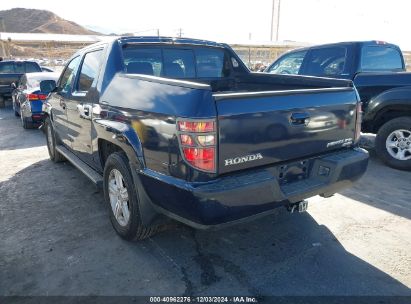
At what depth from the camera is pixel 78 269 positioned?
9.57ft

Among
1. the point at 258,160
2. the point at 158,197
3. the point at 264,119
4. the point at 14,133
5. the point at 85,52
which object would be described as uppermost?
the point at 85,52

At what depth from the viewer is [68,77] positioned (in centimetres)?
479

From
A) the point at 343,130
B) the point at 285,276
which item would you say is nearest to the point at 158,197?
the point at 285,276

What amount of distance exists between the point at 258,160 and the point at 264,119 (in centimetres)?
31

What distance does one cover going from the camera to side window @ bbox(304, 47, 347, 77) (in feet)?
20.2

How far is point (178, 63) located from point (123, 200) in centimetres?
175

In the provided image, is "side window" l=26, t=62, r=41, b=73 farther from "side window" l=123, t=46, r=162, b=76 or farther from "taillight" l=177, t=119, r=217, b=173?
"taillight" l=177, t=119, r=217, b=173

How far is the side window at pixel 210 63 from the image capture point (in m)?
4.28

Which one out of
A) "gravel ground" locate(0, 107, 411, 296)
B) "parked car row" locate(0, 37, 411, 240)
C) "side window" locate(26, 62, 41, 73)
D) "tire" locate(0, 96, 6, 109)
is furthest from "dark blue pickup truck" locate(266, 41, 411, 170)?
"tire" locate(0, 96, 6, 109)

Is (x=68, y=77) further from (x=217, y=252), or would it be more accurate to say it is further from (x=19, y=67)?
(x=19, y=67)

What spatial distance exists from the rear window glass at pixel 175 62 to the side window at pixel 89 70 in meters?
0.37

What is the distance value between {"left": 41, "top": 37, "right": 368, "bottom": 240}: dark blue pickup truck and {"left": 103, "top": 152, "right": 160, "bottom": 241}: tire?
0.03ft

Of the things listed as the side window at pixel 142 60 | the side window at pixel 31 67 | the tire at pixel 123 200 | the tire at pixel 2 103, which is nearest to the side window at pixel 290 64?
the side window at pixel 142 60

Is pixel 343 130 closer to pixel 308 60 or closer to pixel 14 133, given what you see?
pixel 308 60
